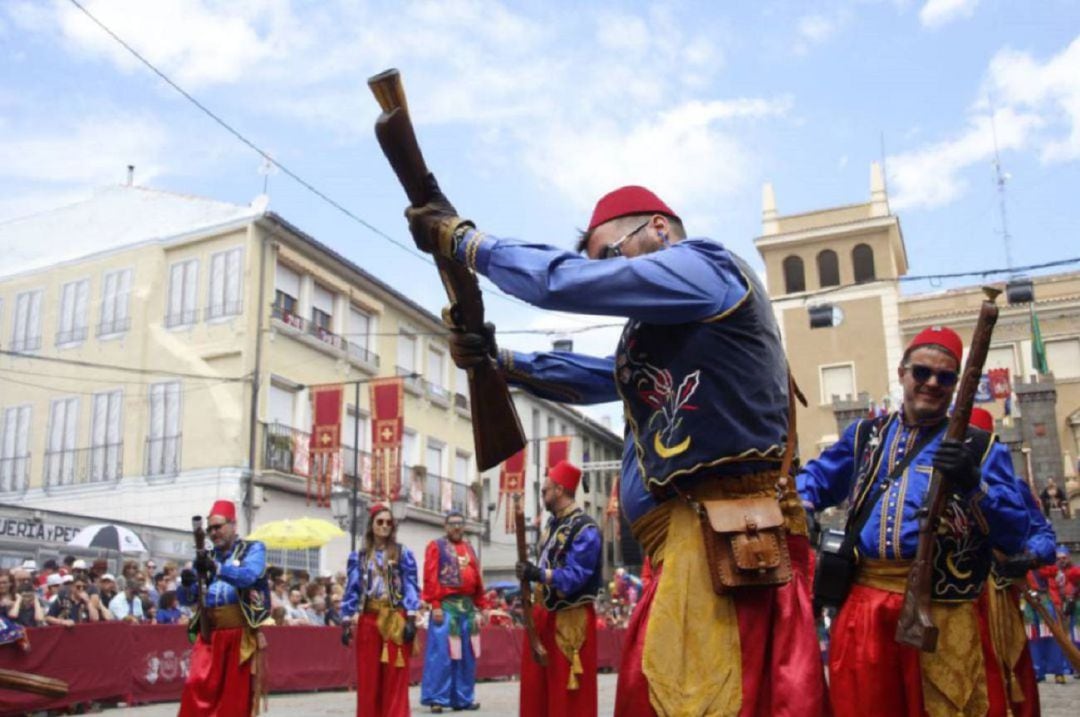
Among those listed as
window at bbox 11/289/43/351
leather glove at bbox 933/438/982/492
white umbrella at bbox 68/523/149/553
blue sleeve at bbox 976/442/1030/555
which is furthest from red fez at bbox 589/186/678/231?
window at bbox 11/289/43/351

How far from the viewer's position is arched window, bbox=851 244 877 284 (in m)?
51.9

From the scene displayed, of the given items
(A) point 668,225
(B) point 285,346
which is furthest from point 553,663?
(B) point 285,346

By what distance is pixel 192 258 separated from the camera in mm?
30516

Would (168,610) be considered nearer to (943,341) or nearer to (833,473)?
(833,473)

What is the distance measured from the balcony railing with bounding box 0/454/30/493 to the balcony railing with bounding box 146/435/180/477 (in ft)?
13.9

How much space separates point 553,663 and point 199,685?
285 cm

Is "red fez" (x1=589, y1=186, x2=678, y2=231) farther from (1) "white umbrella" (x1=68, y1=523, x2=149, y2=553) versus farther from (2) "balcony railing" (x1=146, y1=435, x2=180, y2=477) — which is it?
(2) "balcony railing" (x1=146, y1=435, x2=180, y2=477)

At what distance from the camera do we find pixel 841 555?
4750 millimetres

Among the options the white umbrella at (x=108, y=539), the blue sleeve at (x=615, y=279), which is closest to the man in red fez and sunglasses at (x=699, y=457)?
the blue sleeve at (x=615, y=279)

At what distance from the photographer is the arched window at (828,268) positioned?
52.5m

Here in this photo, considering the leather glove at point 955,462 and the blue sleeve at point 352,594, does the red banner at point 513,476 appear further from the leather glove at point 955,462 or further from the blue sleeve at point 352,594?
the leather glove at point 955,462

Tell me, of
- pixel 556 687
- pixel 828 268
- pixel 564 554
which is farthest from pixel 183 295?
pixel 828 268

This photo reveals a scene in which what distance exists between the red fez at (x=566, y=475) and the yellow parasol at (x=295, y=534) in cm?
1336

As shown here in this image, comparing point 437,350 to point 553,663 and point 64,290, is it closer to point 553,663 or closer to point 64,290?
point 64,290
